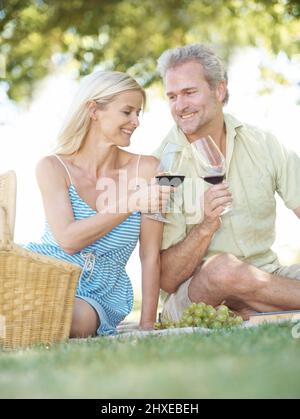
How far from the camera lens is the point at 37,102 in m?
9.24

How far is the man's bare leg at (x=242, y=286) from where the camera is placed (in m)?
4.45

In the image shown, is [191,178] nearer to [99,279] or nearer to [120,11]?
[99,279]

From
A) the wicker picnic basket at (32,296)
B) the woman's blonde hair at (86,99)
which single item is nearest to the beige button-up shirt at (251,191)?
the woman's blonde hair at (86,99)

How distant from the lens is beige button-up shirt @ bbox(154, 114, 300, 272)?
4707 millimetres

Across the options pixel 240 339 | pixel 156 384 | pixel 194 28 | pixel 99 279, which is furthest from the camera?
pixel 194 28

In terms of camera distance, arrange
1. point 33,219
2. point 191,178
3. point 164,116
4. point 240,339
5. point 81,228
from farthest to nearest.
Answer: point 164,116 < point 33,219 < point 191,178 < point 81,228 < point 240,339

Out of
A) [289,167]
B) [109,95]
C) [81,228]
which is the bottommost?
[81,228]

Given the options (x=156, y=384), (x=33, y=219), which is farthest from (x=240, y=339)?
(x=33, y=219)

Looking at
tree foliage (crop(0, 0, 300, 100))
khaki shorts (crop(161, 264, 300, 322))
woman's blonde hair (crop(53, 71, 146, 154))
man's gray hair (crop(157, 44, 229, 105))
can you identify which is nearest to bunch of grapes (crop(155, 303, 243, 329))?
khaki shorts (crop(161, 264, 300, 322))

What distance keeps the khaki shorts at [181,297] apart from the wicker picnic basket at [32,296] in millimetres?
1042

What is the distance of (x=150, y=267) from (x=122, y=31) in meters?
5.27

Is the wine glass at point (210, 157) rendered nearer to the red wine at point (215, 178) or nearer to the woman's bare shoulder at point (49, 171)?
the red wine at point (215, 178)

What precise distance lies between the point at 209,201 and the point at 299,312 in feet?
2.57

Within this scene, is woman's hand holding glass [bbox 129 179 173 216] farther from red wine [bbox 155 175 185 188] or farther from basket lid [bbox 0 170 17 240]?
basket lid [bbox 0 170 17 240]
